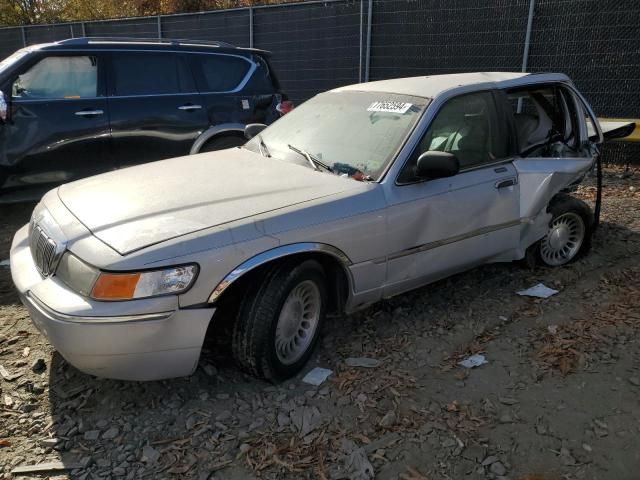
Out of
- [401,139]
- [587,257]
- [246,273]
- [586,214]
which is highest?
[401,139]

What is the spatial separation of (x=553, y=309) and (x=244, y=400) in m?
2.44

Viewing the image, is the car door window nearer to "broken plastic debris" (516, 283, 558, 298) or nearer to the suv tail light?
the suv tail light

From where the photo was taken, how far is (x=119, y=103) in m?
5.95

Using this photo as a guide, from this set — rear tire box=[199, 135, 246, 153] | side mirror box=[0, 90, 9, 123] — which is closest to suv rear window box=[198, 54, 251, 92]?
rear tire box=[199, 135, 246, 153]

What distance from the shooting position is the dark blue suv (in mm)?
5516

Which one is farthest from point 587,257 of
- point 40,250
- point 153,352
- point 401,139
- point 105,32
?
point 105,32

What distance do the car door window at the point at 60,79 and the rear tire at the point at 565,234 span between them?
4737 millimetres

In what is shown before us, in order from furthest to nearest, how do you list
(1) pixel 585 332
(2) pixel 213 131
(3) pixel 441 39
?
(3) pixel 441 39 < (2) pixel 213 131 < (1) pixel 585 332

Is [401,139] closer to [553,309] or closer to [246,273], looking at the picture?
[246,273]

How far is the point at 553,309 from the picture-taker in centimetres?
411

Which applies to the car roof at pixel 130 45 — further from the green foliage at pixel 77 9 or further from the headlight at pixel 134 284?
the green foliage at pixel 77 9

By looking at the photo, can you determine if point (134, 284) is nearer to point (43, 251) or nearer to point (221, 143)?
point (43, 251)

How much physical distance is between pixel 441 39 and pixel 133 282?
28.2 feet

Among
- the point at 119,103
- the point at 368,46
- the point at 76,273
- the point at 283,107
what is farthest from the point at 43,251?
the point at 368,46
